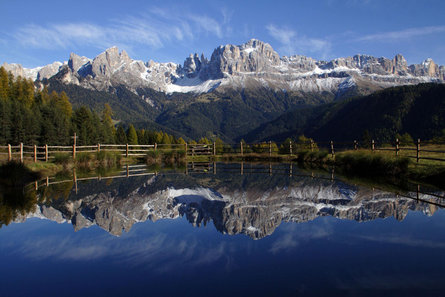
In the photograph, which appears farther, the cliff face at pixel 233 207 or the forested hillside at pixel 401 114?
the forested hillside at pixel 401 114

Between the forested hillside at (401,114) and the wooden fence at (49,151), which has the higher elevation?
the forested hillside at (401,114)

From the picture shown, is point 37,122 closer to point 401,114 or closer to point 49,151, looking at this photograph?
point 49,151

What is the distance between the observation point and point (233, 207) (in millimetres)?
12180

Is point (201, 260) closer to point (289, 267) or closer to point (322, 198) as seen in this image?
point (289, 267)

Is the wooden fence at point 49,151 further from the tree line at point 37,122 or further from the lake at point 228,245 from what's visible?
the lake at point 228,245

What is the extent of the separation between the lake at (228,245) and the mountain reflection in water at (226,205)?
39 millimetres

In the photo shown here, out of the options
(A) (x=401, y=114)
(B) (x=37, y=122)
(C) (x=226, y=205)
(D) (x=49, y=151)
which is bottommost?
(C) (x=226, y=205)

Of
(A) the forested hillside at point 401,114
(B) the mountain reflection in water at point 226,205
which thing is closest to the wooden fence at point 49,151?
(B) the mountain reflection in water at point 226,205

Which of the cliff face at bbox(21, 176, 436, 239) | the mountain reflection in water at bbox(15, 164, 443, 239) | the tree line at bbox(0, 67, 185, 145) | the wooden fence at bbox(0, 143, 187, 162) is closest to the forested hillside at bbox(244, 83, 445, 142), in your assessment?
the tree line at bbox(0, 67, 185, 145)

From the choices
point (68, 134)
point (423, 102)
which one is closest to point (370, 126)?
point (423, 102)

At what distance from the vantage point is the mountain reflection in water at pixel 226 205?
1031 centimetres

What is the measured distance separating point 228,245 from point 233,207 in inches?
166

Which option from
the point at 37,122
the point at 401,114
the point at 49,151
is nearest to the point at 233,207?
Result: the point at 49,151

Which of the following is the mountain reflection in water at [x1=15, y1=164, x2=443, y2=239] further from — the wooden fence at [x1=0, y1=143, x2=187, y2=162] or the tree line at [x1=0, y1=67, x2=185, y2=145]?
the tree line at [x1=0, y1=67, x2=185, y2=145]
